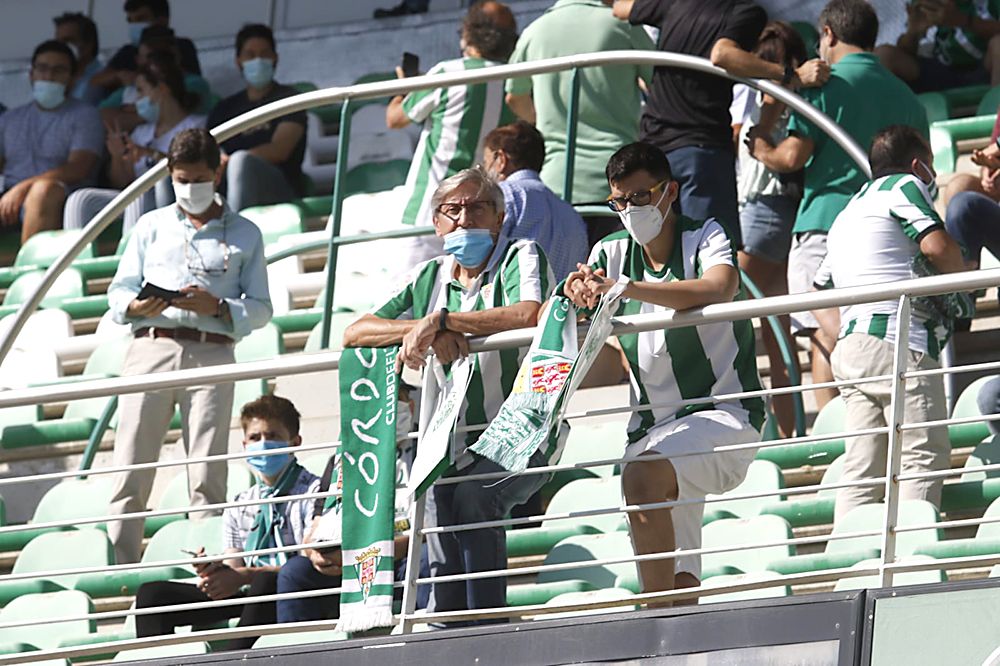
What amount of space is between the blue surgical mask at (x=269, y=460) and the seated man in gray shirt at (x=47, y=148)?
4661 mm

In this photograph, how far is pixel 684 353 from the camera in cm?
587

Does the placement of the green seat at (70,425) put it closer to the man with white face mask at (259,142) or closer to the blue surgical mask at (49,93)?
the man with white face mask at (259,142)

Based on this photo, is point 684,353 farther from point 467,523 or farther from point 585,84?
point 585,84

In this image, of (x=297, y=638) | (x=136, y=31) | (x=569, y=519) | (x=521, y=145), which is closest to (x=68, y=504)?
(x=297, y=638)

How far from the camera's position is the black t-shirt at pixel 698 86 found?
794 centimetres

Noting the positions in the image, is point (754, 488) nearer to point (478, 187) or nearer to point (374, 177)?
point (478, 187)

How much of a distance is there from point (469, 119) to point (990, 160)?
7.32ft

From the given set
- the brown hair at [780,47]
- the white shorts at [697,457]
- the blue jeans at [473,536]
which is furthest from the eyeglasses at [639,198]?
the brown hair at [780,47]

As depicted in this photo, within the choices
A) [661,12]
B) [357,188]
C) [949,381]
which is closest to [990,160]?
[949,381]

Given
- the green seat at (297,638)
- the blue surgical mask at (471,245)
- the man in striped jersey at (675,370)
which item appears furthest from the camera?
the green seat at (297,638)

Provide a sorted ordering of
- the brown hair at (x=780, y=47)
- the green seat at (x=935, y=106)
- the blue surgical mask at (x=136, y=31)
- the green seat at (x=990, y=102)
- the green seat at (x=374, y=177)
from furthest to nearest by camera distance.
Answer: the blue surgical mask at (x=136, y=31), the green seat at (x=374, y=177), the green seat at (x=935, y=106), the green seat at (x=990, y=102), the brown hair at (x=780, y=47)

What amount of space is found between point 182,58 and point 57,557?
4844 mm

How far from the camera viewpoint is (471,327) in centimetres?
574

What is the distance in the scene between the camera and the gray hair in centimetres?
616
